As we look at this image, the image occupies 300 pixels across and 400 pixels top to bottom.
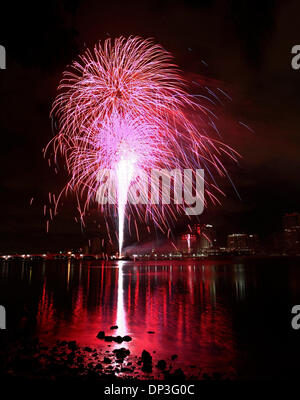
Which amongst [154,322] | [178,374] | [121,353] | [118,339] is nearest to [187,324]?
[154,322]

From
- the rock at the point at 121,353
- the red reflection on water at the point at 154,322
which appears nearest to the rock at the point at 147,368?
the rock at the point at 121,353

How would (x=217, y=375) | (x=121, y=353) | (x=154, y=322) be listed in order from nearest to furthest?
(x=217, y=375) → (x=121, y=353) → (x=154, y=322)

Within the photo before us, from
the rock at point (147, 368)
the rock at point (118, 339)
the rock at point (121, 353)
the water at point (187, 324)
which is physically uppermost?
the rock at point (121, 353)

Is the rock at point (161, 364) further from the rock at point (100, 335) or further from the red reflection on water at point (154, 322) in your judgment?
the rock at point (100, 335)

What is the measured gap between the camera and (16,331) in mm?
16094

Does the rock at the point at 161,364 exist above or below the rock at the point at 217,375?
above

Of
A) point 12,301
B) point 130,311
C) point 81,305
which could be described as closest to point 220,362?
point 130,311

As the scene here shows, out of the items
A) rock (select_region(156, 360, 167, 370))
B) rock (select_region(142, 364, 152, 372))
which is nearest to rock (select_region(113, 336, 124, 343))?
rock (select_region(156, 360, 167, 370))

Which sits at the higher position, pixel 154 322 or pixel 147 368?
pixel 147 368

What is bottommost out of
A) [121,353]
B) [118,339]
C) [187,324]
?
[187,324]

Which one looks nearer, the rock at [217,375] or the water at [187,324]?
the rock at [217,375]

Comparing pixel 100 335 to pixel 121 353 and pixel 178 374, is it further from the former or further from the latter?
pixel 178 374
